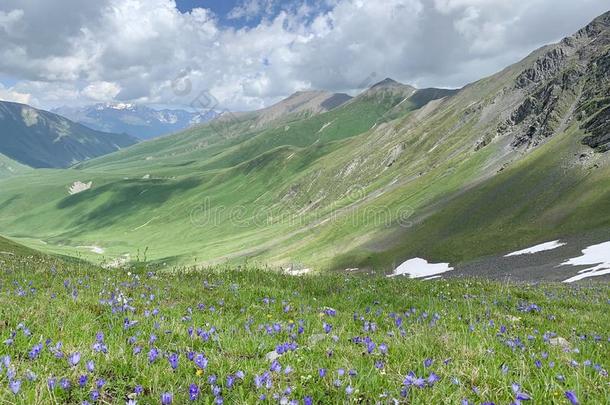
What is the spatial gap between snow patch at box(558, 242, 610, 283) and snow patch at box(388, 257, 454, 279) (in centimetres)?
1958

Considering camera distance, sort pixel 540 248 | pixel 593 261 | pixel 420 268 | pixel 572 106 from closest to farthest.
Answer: pixel 593 261 < pixel 540 248 < pixel 420 268 < pixel 572 106

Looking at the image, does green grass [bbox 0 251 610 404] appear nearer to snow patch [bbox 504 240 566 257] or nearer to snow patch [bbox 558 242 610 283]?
snow patch [bbox 558 242 610 283]

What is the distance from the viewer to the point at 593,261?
52.3 meters

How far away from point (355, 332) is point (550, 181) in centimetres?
9514

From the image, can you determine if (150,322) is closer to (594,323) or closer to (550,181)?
(594,323)

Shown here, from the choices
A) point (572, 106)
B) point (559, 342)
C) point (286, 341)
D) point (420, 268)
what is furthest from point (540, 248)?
point (572, 106)

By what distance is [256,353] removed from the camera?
562 cm

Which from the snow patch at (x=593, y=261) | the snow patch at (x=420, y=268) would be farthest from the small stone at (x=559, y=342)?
the snow patch at (x=420, y=268)

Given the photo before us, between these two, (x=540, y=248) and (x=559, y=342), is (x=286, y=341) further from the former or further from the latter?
(x=540, y=248)

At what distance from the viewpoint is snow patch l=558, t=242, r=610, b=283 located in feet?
152

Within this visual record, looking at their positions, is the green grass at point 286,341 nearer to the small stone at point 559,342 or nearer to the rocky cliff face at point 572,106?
the small stone at point 559,342

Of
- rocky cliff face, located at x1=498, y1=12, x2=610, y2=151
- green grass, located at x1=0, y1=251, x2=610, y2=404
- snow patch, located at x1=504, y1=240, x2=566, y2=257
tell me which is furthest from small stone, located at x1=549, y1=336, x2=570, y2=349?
rocky cliff face, located at x1=498, y1=12, x2=610, y2=151

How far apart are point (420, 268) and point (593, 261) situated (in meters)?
27.8

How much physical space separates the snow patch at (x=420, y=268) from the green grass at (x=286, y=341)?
61828mm
